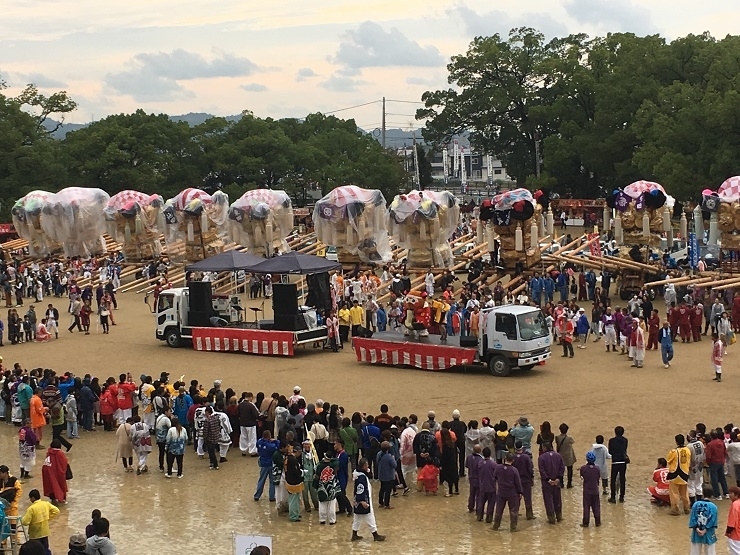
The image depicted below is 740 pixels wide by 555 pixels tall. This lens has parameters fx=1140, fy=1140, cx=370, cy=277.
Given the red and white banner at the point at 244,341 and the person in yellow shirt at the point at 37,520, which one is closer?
the person in yellow shirt at the point at 37,520

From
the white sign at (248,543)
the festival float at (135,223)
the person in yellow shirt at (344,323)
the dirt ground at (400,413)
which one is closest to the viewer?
the white sign at (248,543)

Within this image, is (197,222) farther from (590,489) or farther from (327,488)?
(590,489)

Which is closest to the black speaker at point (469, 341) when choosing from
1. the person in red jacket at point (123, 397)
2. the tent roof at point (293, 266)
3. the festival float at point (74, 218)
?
the tent roof at point (293, 266)

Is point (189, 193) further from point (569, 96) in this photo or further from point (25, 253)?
point (569, 96)

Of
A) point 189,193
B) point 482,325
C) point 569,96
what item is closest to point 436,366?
point 482,325

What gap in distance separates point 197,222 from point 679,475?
31530 millimetres

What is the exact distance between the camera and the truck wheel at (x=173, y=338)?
31.9 m

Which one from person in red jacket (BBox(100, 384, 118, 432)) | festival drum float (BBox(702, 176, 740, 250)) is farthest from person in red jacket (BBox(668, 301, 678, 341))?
person in red jacket (BBox(100, 384, 118, 432))

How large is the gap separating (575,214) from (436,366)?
41172mm

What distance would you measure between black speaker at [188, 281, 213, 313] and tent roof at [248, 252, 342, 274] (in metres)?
1.31

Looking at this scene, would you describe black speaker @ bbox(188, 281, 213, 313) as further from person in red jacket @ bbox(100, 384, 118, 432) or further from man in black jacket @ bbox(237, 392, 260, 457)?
man in black jacket @ bbox(237, 392, 260, 457)

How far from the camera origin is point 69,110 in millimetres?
75125

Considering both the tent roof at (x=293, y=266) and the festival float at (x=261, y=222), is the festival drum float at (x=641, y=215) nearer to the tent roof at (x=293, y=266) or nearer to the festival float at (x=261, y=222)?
the tent roof at (x=293, y=266)

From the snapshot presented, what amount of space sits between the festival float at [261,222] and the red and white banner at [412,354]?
55.4 feet
